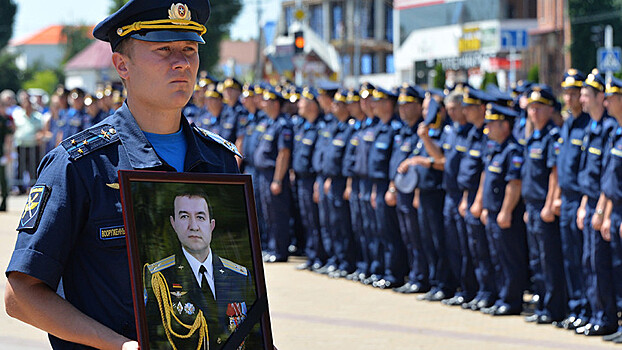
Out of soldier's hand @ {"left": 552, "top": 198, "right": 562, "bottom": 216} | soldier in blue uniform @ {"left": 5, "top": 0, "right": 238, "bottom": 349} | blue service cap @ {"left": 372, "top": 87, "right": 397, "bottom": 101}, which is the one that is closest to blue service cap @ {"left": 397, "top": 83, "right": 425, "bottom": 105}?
blue service cap @ {"left": 372, "top": 87, "right": 397, "bottom": 101}

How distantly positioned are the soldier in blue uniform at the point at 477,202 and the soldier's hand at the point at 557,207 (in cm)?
97

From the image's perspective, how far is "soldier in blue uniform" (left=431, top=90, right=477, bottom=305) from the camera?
10469 millimetres

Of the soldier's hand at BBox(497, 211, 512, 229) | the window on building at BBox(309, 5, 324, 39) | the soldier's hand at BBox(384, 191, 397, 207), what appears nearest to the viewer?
the soldier's hand at BBox(497, 211, 512, 229)

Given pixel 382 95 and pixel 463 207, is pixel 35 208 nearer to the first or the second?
pixel 463 207

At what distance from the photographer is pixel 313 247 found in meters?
13.5

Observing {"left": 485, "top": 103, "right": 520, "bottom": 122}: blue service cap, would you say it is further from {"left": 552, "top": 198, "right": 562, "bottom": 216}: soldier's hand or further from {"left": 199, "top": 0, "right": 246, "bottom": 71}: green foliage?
{"left": 199, "top": 0, "right": 246, "bottom": 71}: green foliage

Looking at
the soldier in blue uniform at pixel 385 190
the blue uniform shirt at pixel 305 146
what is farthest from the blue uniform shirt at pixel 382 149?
the blue uniform shirt at pixel 305 146

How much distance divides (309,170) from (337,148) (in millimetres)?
1063

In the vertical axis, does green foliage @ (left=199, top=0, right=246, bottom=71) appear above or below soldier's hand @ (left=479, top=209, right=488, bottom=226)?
above

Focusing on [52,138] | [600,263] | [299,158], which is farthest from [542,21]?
[600,263]

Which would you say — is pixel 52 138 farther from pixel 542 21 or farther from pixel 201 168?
pixel 542 21

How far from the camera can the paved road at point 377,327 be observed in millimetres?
8242

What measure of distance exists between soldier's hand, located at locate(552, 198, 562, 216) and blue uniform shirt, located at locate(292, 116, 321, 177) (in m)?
4.72

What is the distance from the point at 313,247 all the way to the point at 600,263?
17.7 feet
